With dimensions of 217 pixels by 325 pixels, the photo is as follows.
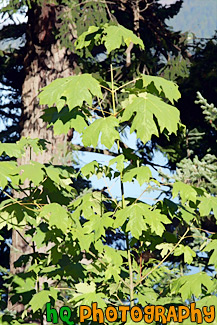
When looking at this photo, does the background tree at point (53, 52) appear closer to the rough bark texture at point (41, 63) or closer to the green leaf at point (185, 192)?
the rough bark texture at point (41, 63)

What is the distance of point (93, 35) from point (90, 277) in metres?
1.69

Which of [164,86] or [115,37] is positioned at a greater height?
[115,37]

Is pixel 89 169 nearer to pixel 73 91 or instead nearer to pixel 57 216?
pixel 57 216

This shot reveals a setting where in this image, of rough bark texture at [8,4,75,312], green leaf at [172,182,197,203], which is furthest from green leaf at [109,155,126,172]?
rough bark texture at [8,4,75,312]

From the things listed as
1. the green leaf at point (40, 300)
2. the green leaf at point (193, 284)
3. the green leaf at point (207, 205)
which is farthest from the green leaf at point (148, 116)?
the green leaf at point (40, 300)

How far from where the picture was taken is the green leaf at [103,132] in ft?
9.67

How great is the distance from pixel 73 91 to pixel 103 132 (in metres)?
0.29

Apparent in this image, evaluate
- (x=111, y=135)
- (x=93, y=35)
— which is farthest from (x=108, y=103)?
(x=111, y=135)

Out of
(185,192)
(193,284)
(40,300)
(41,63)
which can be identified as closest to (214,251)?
(193,284)

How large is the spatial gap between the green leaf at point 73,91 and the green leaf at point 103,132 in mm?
156

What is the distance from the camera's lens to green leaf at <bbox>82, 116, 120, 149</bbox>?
116 inches

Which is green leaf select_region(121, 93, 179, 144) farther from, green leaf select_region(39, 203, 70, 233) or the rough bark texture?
the rough bark texture

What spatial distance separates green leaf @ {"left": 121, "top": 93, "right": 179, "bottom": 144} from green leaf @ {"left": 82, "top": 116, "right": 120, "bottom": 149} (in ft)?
0.31

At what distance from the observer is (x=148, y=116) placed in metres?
2.89
